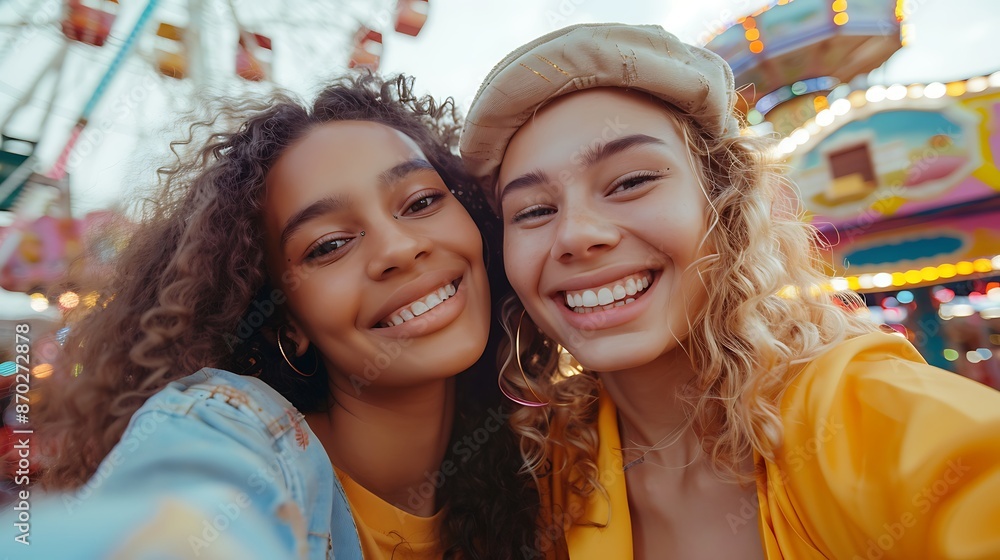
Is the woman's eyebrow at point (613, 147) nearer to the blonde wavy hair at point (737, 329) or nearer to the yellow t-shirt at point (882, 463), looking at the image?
→ the blonde wavy hair at point (737, 329)

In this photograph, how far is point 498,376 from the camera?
189 cm

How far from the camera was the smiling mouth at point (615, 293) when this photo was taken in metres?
1.37

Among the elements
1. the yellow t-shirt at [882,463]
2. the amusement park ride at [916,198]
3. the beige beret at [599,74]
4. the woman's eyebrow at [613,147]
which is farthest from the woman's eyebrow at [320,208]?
the amusement park ride at [916,198]

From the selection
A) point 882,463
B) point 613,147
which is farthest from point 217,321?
point 882,463

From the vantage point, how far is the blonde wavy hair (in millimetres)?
1329

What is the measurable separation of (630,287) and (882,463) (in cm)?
64

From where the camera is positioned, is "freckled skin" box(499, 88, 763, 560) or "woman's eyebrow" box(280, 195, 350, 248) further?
"woman's eyebrow" box(280, 195, 350, 248)

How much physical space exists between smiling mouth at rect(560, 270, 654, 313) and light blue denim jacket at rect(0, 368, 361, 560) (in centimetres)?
77

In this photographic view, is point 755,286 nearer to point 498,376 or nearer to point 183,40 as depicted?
point 498,376

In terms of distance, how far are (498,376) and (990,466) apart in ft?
4.29

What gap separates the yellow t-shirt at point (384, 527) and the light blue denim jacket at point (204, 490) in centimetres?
18

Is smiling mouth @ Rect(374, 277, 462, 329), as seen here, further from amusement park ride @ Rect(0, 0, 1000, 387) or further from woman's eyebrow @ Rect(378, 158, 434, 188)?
amusement park ride @ Rect(0, 0, 1000, 387)

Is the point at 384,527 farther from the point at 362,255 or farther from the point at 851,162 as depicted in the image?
the point at 851,162

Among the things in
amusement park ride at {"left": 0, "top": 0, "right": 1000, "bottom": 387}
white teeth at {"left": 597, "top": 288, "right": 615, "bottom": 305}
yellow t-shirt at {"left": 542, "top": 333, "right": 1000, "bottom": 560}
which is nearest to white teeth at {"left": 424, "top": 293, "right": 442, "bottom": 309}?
white teeth at {"left": 597, "top": 288, "right": 615, "bottom": 305}
